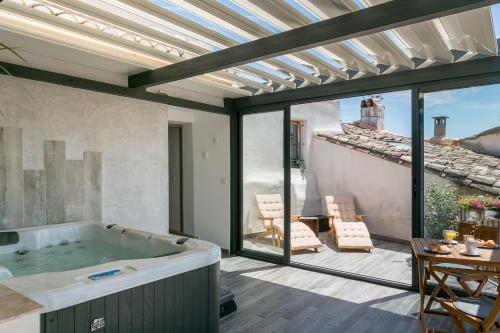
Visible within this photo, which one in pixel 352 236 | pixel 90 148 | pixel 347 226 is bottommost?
pixel 352 236

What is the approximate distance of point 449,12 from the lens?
2.06 m

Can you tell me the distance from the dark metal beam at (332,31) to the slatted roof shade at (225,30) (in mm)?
61

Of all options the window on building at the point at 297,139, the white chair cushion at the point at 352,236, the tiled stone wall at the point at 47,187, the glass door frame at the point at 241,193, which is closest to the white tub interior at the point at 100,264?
the tiled stone wall at the point at 47,187

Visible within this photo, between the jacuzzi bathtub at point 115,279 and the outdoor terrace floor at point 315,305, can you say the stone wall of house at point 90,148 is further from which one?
the outdoor terrace floor at point 315,305

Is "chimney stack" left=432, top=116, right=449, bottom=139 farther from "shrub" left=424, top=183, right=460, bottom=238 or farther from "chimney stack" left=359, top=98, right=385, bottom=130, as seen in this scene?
"chimney stack" left=359, top=98, right=385, bottom=130

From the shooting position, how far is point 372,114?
813 centimetres

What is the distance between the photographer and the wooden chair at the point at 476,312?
206 centimetres

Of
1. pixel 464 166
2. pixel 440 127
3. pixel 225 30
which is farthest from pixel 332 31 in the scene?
pixel 464 166

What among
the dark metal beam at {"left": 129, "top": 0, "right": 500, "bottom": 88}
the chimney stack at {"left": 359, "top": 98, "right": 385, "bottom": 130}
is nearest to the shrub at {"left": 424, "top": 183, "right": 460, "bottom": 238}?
the dark metal beam at {"left": 129, "top": 0, "right": 500, "bottom": 88}

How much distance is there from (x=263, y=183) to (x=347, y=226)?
1880 millimetres

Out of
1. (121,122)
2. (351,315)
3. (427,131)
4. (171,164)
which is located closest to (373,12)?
(427,131)

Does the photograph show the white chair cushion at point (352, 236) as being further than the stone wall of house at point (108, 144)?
Yes

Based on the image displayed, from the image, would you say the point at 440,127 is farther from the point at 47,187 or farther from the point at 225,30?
the point at 47,187

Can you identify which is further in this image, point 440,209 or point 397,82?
point 440,209
